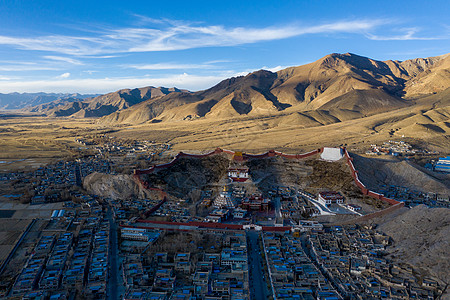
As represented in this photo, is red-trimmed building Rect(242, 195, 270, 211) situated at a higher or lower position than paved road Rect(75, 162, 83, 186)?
lower

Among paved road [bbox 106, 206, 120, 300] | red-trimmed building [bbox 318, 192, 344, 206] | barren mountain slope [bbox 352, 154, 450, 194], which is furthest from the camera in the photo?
barren mountain slope [bbox 352, 154, 450, 194]

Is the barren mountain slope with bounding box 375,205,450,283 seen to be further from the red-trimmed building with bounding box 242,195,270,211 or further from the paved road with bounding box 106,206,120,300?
the paved road with bounding box 106,206,120,300

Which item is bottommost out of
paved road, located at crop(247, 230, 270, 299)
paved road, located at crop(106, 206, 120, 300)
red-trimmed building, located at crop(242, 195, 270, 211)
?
paved road, located at crop(247, 230, 270, 299)

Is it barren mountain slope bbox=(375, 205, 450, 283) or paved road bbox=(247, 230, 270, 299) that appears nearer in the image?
paved road bbox=(247, 230, 270, 299)

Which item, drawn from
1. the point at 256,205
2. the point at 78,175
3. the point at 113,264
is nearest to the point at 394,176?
the point at 256,205

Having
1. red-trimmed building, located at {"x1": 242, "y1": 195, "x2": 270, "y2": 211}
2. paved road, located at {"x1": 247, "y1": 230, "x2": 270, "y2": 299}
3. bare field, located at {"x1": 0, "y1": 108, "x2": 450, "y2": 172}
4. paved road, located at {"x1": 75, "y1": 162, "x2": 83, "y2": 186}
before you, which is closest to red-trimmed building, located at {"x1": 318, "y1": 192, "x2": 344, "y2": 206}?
red-trimmed building, located at {"x1": 242, "y1": 195, "x2": 270, "y2": 211}

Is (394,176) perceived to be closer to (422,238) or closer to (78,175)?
(422,238)

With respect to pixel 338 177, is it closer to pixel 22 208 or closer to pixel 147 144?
pixel 22 208

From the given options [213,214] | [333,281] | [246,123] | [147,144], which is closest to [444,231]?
[333,281]
